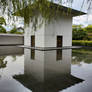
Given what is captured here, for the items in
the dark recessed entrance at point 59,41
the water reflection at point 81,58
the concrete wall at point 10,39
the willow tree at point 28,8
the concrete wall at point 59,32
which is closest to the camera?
the willow tree at point 28,8

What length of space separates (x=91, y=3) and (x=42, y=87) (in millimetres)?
2161

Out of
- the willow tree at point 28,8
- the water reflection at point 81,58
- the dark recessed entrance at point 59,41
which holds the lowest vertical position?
the water reflection at point 81,58

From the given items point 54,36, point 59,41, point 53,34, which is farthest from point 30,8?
point 59,41

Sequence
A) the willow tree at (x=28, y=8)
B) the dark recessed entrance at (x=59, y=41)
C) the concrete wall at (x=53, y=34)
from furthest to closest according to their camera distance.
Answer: the dark recessed entrance at (x=59, y=41), the concrete wall at (x=53, y=34), the willow tree at (x=28, y=8)

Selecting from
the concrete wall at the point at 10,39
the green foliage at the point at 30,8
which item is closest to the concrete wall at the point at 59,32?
the concrete wall at the point at 10,39

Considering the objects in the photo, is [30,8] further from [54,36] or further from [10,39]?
[10,39]

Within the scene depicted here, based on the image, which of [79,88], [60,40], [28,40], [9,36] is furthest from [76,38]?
[79,88]

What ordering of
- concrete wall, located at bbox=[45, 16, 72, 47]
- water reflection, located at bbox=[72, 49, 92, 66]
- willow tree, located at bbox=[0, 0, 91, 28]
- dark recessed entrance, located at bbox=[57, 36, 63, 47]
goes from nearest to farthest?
willow tree, located at bbox=[0, 0, 91, 28] < water reflection, located at bbox=[72, 49, 92, 66] < concrete wall, located at bbox=[45, 16, 72, 47] < dark recessed entrance, located at bbox=[57, 36, 63, 47]

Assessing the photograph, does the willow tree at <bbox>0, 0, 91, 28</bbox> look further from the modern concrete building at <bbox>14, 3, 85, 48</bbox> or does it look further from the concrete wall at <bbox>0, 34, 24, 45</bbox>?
the concrete wall at <bbox>0, 34, 24, 45</bbox>

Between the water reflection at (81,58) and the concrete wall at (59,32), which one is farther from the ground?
the concrete wall at (59,32)

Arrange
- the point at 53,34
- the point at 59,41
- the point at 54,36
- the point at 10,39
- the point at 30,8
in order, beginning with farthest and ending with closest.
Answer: the point at 10,39 < the point at 59,41 < the point at 54,36 < the point at 53,34 < the point at 30,8

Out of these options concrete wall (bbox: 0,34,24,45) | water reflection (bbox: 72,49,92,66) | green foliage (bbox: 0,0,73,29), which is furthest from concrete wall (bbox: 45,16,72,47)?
green foliage (bbox: 0,0,73,29)

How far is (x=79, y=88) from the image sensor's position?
7.96 ft

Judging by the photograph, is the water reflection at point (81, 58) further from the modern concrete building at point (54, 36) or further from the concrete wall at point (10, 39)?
the concrete wall at point (10, 39)
